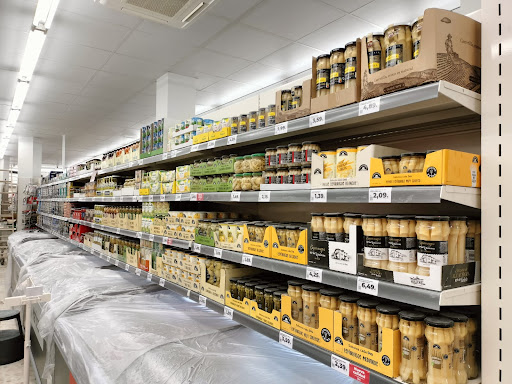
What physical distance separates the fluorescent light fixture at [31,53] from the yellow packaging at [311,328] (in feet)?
12.9

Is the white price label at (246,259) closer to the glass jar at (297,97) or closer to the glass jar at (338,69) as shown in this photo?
the glass jar at (297,97)

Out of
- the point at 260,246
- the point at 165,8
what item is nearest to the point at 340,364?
the point at 260,246

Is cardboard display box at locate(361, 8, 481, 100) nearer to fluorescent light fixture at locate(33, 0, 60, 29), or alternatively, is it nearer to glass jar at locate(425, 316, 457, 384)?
glass jar at locate(425, 316, 457, 384)

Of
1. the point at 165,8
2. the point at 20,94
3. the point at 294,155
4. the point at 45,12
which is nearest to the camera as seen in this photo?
the point at 294,155

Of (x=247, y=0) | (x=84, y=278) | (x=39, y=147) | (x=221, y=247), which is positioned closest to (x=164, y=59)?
(x=247, y=0)

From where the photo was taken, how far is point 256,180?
2016mm

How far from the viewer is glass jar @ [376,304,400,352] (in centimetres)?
126

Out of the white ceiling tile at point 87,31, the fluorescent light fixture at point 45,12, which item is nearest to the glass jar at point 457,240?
the fluorescent light fixture at point 45,12

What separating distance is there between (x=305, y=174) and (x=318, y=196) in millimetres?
185

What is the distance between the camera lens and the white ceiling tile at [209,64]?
470cm

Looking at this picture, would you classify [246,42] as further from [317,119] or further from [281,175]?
[317,119]

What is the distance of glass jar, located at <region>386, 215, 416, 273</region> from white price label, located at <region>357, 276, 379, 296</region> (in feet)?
0.25

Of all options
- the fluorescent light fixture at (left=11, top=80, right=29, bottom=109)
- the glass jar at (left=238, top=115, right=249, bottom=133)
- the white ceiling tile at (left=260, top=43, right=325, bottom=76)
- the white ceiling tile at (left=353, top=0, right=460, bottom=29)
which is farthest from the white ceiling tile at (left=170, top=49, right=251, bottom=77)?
the glass jar at (left=238, top=115, right=249, bottom=133)

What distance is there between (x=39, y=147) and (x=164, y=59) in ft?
27.4
